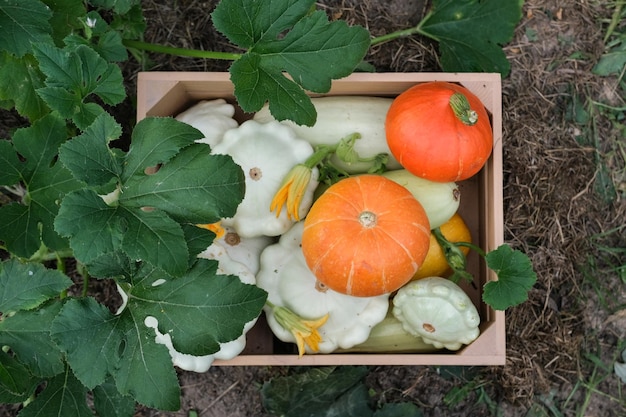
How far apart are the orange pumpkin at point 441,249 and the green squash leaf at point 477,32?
502 mm

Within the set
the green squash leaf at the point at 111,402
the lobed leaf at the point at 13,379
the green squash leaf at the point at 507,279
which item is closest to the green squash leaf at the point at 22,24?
the lobed leaf at the point at 13,379

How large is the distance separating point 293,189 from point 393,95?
496 mm

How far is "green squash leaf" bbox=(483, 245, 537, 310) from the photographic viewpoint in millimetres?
1936

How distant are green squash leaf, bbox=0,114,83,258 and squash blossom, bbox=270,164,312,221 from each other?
1.76 ft

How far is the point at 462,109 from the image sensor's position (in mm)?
1855

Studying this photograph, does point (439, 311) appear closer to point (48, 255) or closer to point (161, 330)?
point (161, 330)

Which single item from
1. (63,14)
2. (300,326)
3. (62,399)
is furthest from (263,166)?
(62,399)

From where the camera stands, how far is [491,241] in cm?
211

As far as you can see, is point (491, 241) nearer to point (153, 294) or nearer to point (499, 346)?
point (499, 346)

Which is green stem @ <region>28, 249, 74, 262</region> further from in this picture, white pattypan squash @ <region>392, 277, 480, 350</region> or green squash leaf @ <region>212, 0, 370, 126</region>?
white pattypan squash @ <region>392, 277, 480, 350</region>

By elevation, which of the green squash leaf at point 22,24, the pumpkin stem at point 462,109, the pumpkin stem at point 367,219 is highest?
the green squash leaf at point 22,24

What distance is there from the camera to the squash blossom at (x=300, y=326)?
1.99 metres

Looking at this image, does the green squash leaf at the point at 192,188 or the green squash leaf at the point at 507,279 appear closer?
the green squash leaf at the point at 192,188

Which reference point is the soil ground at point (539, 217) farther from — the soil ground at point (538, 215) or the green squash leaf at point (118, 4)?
the green squash leaf at point (118, 4)
